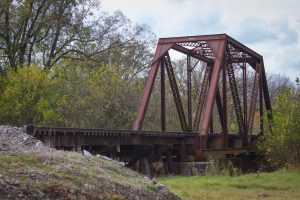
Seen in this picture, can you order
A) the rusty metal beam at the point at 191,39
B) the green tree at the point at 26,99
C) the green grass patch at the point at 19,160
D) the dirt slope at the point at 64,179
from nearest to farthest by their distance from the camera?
the dirt slope at the point at 64,179, the green grass patch at the point at 19,160, the green tree at the point at 26,99, the rusty metal beam at the point at 191,39

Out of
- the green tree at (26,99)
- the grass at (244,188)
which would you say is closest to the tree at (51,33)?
the green tree at (26,99)

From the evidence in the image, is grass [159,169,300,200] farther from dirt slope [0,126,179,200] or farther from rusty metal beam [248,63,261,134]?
rusty metal beam [248,63,261,134]

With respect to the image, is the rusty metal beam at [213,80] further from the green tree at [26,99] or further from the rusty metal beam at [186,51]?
the green tree at [26,99]

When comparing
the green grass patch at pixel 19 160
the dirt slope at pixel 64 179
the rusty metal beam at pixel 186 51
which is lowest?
the dirt slope at pixel 64 179

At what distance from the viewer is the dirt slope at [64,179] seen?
651cm

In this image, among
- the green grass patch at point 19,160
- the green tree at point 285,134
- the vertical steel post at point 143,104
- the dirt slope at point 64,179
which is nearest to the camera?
the dirt slope at point 64,179

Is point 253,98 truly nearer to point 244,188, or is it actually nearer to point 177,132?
point 177,132

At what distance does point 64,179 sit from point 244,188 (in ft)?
27.7

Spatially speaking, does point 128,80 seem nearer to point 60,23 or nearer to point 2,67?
point 60,23

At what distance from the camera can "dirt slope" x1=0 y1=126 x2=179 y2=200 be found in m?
6.51

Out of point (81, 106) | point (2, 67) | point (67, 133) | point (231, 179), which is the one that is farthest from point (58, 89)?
point (231, 179)

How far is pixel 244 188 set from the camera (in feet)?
48.3

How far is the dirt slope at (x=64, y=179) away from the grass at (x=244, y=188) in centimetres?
285

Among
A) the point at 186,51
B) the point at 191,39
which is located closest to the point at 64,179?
the point at 191,39
